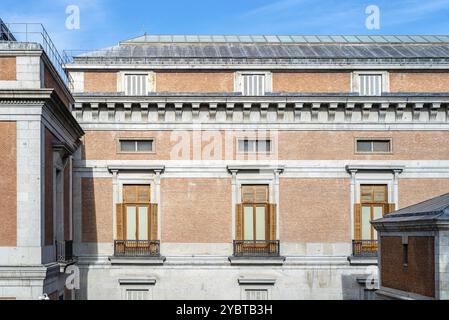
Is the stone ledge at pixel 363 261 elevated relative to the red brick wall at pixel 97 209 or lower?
lower

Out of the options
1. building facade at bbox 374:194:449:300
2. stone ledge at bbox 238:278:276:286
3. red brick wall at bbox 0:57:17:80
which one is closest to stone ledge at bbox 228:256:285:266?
stone ledge at bbox 238:278:276:286

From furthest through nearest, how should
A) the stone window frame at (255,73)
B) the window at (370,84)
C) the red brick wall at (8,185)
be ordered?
the window at (370,84) < the stone window frame at (255,73) < the red brick wall at (8,185)

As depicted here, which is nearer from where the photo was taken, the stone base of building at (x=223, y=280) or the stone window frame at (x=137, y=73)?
the stone base of building at (x=223, y=280)

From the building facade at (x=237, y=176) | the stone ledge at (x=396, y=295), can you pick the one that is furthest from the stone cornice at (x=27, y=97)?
the stone ledge at (x=396, y=295)

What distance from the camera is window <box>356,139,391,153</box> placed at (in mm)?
31422

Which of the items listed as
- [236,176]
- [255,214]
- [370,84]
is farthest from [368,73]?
[255,214]

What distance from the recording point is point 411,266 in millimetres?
23094

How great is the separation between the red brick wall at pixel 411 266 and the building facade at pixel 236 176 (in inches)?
199

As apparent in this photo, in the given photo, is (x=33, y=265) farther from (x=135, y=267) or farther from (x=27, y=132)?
(x=135, y=267)

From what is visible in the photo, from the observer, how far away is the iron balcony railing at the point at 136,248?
3041cm

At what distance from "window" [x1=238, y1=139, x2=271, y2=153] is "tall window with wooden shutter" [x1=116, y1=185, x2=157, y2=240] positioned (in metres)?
4.36

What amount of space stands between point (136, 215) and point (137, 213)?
98mm

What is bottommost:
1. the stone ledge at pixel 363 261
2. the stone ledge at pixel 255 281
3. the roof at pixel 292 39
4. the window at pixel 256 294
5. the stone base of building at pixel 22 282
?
the window at pixel 256 294

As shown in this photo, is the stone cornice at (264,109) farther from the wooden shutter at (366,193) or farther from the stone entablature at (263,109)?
the wooden shutter at (366,193)
